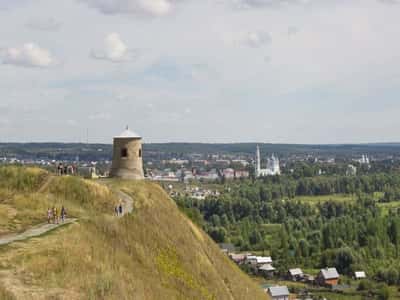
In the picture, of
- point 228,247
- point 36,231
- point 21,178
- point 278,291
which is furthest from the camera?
point 228,247

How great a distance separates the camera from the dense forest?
9950 centimetres

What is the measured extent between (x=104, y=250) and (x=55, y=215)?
4815 millimetres

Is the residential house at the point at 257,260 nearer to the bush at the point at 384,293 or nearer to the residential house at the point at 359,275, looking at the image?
the residential house at the point at 359,275

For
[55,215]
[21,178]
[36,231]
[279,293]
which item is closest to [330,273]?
[279,293]

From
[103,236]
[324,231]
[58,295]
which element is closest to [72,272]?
[58,295]

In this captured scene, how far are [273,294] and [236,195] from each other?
328 feet

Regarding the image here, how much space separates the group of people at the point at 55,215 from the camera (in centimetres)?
2632

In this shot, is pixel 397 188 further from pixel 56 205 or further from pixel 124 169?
pixel 56 205

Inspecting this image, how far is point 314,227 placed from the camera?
4993 inches

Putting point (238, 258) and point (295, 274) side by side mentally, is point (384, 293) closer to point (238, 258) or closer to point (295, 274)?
point (295, 274)

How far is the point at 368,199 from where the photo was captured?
153 m

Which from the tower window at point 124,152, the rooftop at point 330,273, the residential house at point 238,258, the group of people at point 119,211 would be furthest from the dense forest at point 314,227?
the group of people at point 119,211

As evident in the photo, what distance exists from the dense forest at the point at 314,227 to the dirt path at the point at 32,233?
3976cm

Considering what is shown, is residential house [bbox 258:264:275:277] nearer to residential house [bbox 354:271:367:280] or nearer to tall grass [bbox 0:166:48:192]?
residential house [bbox 354:271:367:280]
